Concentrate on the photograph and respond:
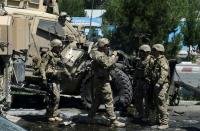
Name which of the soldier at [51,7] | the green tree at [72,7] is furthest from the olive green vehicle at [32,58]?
the green tree at [72,7]

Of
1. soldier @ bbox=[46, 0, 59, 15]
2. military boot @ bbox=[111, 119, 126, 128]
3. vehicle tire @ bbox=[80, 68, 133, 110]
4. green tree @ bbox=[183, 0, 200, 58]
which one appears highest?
soldier @ bbox=[46, 0, 59, 15]

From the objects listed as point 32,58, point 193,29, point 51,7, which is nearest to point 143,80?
point 32,58

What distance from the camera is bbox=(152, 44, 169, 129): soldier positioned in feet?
38.3

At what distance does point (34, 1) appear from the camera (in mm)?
15148

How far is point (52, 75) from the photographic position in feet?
40.5

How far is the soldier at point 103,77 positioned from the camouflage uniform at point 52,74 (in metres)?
0.79

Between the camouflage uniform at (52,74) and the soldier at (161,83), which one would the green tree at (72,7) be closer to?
the camouflage uniform at (52,74)

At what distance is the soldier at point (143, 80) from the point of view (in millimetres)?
12324

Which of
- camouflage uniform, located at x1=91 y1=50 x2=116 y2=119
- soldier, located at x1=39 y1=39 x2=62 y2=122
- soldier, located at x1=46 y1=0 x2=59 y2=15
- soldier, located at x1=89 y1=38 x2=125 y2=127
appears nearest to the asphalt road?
soldier, located at x1=39 y1=39 x2=62 y2=122

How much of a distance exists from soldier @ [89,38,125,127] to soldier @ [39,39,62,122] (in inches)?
31.0

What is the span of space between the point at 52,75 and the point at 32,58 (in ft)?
5.12

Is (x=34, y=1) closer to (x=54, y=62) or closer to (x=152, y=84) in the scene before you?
(x=54, y=62)

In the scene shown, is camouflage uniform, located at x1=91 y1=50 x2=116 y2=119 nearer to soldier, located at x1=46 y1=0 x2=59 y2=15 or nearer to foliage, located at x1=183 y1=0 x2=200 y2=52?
soldier, located at x1=46 y1=0 x2=59 y2=15

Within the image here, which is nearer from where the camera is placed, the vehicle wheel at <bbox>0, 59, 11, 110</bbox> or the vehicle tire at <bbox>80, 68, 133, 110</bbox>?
the vehicle wheel at <bbox>0, 59, 11, 110</bbox>
